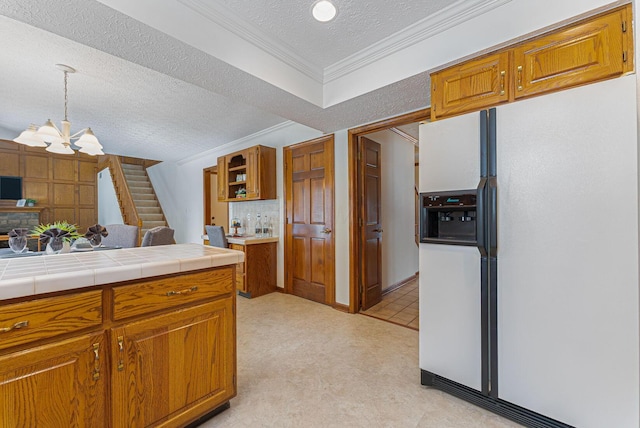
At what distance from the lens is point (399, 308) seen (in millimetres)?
3395

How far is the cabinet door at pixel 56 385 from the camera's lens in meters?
0.95

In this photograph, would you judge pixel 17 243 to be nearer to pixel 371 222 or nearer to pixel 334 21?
pixel 334 21

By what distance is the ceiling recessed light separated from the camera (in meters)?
1.71

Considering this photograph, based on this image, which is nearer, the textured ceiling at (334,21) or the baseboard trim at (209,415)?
the baseboard trim at (209,415)

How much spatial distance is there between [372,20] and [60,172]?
8.26m

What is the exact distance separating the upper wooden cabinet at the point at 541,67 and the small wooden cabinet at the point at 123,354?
1.85 metres

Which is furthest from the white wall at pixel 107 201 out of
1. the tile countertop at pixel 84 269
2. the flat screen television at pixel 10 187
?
the tile countertop at pixel 84 269

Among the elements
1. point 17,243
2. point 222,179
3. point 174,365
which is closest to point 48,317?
point 174,365

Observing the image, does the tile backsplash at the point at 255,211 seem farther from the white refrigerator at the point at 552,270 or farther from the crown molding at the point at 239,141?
the white refrigerator at the point at 552,270

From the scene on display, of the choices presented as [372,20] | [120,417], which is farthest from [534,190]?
[120,417]

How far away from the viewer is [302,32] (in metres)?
2.00

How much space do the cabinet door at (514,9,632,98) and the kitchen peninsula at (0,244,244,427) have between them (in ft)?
6.47

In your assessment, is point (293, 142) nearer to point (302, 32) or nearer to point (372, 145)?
point (372, 145)

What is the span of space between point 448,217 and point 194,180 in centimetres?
567
